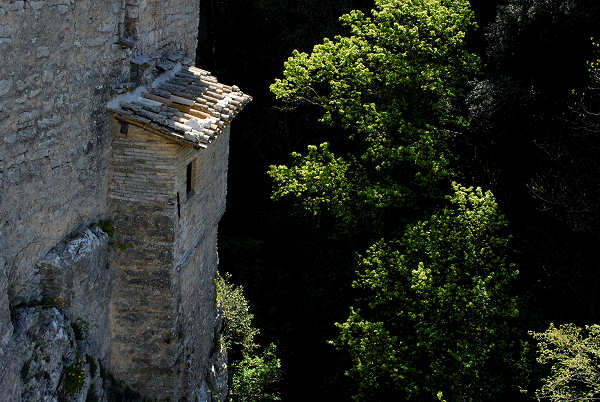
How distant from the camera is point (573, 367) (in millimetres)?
10344

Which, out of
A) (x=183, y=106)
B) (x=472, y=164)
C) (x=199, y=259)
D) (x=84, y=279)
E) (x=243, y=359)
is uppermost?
(x=472, y=164)

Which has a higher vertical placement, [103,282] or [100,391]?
[103,282]

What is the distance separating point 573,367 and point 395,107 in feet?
23.5

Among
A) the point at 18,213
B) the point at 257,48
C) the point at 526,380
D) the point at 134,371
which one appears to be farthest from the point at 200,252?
the point at 257,48

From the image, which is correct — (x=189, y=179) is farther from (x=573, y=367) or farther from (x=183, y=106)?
(x=573, y=367)

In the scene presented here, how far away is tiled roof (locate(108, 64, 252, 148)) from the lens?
7.34m

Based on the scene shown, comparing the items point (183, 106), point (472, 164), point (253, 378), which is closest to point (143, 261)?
point (183, 106)

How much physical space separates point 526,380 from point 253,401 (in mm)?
5958

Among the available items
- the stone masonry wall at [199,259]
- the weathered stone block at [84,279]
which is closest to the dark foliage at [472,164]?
the stone masonry wall at [199,259]

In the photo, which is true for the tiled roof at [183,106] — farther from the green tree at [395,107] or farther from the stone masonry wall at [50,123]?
the green tree at [395,107]

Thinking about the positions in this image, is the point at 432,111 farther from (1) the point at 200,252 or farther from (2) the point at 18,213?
(2) the point at 18,213

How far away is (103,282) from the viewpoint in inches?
308

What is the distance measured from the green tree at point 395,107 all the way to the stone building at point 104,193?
5.24 m

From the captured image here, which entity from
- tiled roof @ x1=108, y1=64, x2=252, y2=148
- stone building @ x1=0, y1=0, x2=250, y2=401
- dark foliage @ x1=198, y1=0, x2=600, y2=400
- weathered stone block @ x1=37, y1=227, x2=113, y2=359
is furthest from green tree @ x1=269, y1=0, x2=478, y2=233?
weathered stone block @ x1=37, y1=227, x2=113, y2=359
